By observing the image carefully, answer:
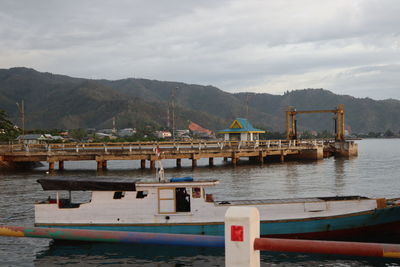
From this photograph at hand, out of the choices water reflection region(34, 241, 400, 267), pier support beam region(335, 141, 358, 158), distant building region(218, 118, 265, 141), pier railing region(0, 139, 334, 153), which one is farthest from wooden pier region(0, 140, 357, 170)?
water reflection region(34, 241, 400, 267)

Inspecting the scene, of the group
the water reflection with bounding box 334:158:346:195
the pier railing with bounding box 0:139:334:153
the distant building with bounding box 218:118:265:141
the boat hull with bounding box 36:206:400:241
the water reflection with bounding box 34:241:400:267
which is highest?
the distant building with bounding box 218:118:265:141

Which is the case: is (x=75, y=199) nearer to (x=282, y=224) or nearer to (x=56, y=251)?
(x=56, y=251)

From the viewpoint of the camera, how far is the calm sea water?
59.3 ft

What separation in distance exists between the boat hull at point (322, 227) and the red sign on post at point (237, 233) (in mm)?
15571

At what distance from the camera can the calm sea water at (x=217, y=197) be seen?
59.3 ft

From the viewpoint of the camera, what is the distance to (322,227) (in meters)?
19.6

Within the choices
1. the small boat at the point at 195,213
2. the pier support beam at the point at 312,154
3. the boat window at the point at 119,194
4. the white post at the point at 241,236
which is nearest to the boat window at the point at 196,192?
the small boat at the point at 195,213

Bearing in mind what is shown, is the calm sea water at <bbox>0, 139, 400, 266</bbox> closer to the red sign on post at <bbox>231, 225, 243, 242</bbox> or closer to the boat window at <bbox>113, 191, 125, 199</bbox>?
the boat window at <bbox>113, 191, 125, 199</bbox>

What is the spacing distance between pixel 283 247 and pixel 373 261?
16413mm

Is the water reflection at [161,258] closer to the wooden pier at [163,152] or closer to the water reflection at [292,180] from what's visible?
the water reflection at [292,180]

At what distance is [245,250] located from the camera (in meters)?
3.86

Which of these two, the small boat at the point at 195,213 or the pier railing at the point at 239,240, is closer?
the pier railing at the point at 239,240

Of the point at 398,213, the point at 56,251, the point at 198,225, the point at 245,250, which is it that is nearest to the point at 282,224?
the point at 198,225

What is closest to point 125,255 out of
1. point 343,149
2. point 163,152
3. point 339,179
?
point 339,179
